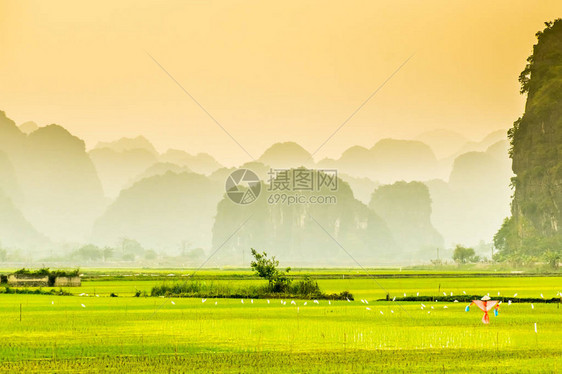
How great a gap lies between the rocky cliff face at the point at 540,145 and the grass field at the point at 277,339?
239 feet

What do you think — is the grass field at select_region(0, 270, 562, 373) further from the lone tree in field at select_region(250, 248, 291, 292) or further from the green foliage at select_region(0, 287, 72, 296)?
the green foliage at select_region(0, 287, 72, 296)

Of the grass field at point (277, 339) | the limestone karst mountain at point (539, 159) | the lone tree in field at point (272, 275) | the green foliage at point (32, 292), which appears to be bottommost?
the grass field at point (277, 339)

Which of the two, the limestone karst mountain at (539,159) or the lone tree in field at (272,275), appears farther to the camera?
the limestone karst mountain at (539,159)

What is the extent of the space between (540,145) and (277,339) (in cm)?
9359

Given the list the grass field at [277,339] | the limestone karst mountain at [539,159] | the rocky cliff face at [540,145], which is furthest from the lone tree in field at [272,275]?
Result: the rocky cliff face at [540,145]

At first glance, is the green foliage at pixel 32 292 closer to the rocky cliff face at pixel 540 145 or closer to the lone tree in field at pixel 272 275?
the lone tree in field at pixel 272 275

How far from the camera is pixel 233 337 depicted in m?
22.3

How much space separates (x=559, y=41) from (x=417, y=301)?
84.1 m

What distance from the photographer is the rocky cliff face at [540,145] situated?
103500 mm

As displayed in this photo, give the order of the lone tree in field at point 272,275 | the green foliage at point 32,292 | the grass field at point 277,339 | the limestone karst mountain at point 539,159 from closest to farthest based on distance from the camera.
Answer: the grass field at point 277,339
the lone tree in field at point 272,275
the green foliage at point 32,292
the limestone karst mountain at point 539,159

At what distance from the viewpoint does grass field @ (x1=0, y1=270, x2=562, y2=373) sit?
1730cm

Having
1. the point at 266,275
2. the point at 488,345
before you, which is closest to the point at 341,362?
the point at 488,345

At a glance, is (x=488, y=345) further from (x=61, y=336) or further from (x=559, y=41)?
(x=559, y=41)

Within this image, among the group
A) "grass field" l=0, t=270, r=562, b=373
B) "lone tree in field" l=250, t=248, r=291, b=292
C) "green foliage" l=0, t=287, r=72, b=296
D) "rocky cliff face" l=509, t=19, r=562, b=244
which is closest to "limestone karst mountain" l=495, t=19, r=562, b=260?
"rocky cliff face" l=509, t=19, r=562, b=244
